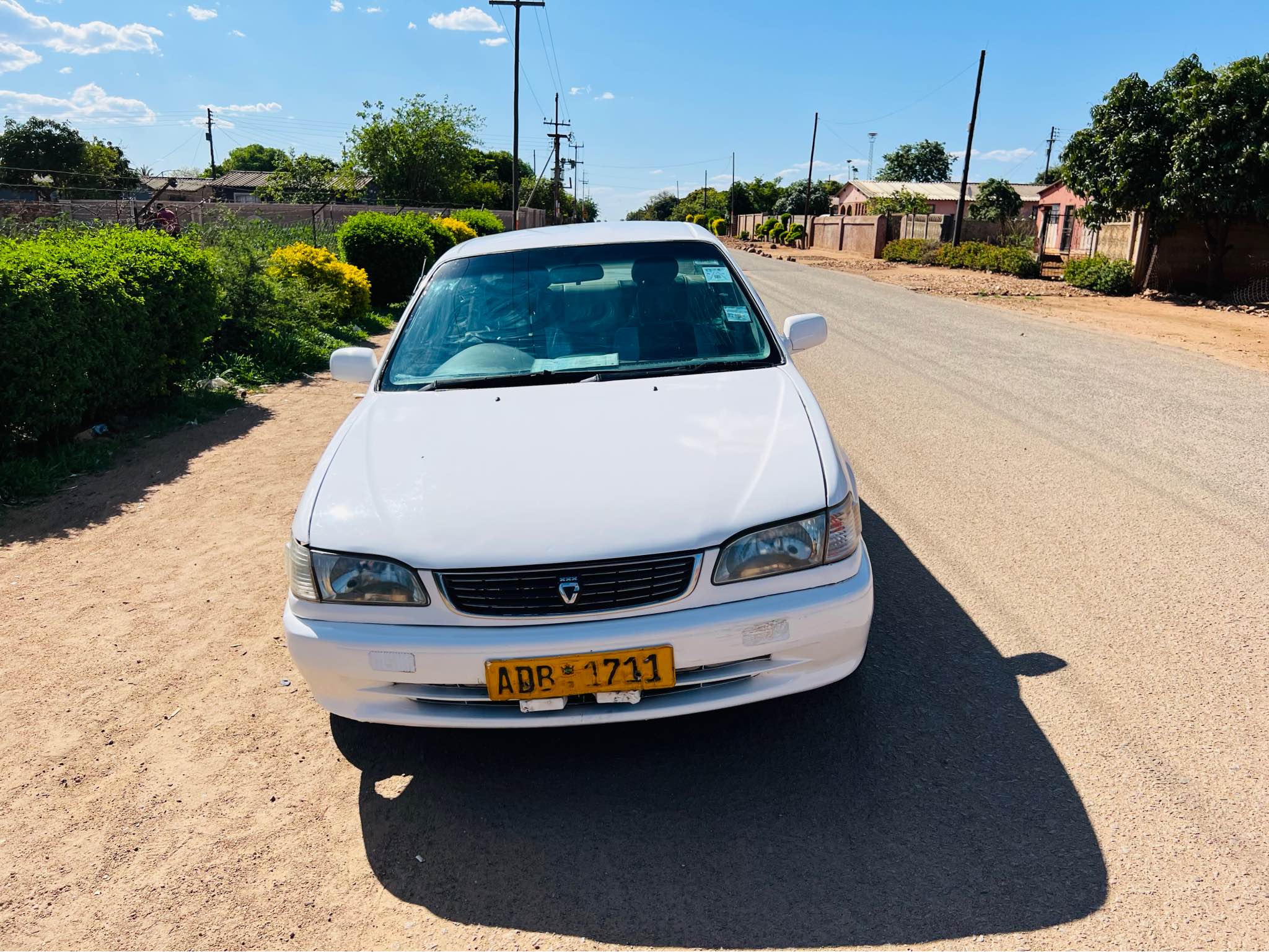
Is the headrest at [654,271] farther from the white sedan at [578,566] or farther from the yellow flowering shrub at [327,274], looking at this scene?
the yellow flowering shrub at [327,274]

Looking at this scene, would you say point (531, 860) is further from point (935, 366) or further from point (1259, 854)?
point (935, 366)

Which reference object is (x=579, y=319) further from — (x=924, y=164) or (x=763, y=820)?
(x=924, y=164)

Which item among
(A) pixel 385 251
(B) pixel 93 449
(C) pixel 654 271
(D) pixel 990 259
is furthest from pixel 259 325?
(D) pixel 990 259

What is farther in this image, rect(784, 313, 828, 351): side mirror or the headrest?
rect(784, 313, 828, 351): side mirror

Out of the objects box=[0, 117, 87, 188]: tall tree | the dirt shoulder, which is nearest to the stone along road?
the dirt shoulder

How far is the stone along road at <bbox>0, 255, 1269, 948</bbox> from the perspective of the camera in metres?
2.31

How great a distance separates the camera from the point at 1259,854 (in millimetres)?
2420

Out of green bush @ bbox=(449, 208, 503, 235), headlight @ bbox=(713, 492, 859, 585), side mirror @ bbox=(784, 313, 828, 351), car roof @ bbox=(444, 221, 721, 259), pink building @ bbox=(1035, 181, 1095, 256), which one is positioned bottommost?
headlight @ bbox=(713, 492, 859, 585)

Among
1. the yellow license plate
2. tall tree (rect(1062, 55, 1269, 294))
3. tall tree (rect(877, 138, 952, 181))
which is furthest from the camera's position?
tall tree (rect(877, 138, 952, 181))

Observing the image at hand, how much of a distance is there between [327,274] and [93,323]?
22.1 feet

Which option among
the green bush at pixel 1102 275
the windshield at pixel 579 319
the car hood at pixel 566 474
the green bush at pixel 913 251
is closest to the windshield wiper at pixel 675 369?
the windshield at pixel 579 319

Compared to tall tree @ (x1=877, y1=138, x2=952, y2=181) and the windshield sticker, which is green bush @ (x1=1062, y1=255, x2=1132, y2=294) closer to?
the windshield sticker

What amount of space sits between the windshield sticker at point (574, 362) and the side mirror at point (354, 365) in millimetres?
850

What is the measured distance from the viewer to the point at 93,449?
6.54 meters
